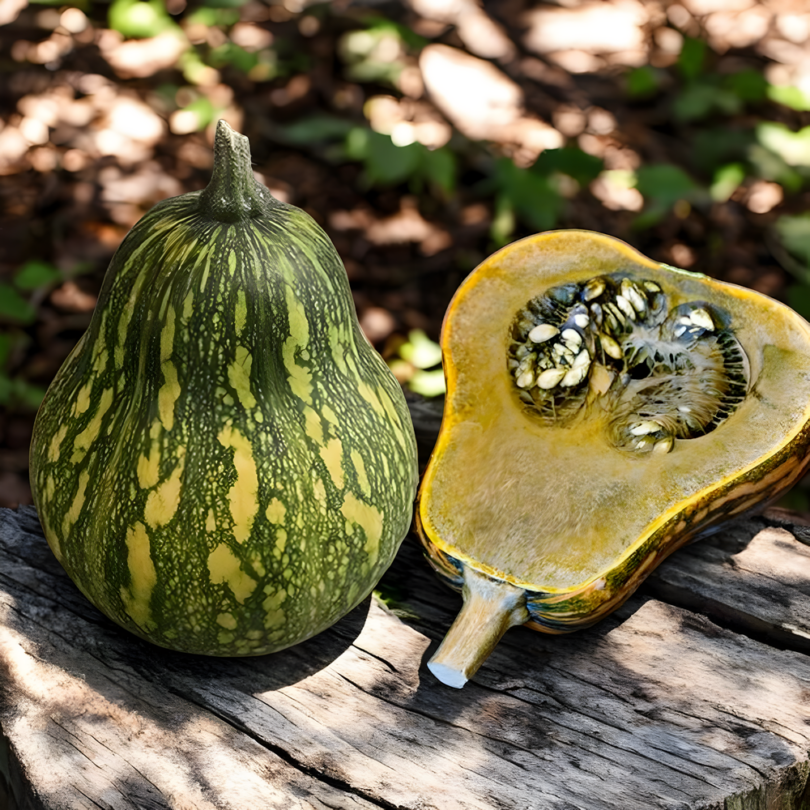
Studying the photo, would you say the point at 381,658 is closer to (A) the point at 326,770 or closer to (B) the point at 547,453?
(A) the point at 326,770

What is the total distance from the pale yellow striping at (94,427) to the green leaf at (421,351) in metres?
1.78

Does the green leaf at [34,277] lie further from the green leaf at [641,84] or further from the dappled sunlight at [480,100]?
the green leaf at [641,84]

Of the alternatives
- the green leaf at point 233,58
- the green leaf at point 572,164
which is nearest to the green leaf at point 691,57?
the green leaf at point 572,164

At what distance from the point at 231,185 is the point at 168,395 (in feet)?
1.03

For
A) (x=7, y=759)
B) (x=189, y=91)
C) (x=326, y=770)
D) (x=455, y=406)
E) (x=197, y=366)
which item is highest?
(x=197, y=366)

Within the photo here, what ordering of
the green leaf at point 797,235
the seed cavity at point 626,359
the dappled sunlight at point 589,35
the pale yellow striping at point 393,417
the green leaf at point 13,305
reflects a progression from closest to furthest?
the pale yellow striping at point 393,417 → the seed cavity at point 626,359 → the green leaf at point 13,305 → the green leaf at point 797,235 → the dappled sunlight at point 589,35

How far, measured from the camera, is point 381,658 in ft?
5.09

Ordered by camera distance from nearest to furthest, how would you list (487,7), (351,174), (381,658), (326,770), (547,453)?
(326,770), (381,658), (547,453), (351,174), (487,7)

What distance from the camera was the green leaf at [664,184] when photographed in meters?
3.51

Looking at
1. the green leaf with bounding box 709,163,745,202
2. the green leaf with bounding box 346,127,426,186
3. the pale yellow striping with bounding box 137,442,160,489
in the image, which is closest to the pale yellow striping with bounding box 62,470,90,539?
the pale yellow striping with bounding box 137,442,160,489

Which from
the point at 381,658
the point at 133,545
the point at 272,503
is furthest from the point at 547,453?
the point at 133,545

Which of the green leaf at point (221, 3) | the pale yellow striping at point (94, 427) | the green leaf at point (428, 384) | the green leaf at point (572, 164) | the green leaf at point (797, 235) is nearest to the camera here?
the pale yellow striping at point (94, 427)

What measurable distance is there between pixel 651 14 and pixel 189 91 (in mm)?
2277

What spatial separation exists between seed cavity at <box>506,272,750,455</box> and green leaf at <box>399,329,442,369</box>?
128 cm
